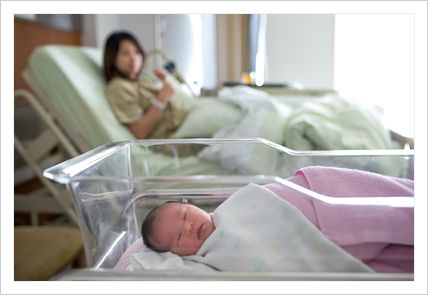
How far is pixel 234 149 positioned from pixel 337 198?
219 millimetres

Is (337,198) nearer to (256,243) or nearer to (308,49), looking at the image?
(256,243)

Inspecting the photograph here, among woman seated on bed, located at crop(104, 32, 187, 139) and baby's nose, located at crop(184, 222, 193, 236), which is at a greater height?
woman seated on bed, located at crop(104, 32, 187, 139)

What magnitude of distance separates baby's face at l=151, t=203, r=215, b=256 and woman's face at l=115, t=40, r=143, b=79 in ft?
4.25

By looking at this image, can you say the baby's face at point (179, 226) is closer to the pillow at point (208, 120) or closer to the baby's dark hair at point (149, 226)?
the baby's dark hair at point (149, 226)

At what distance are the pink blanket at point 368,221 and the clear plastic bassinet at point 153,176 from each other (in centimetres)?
2

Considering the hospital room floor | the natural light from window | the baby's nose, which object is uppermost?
the natural light from window

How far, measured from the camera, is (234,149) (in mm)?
577

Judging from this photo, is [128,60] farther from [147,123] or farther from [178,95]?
[147,123]

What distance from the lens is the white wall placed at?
386 cm

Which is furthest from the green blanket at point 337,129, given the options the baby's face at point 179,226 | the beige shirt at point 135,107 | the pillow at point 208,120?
the baby's face at point 179,226

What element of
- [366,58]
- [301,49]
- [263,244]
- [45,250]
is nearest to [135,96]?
[45,250]

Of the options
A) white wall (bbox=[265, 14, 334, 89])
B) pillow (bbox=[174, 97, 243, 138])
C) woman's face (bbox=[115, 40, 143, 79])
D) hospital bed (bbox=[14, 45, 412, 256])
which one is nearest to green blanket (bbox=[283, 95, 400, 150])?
hospital bed (bbox=[14, 45, 412, 256])

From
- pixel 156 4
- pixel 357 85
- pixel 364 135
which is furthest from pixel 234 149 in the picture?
pixel 357 85

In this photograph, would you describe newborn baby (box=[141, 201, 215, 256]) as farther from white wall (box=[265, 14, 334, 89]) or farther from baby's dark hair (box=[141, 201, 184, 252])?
white wall (box=[265, 14, 334, 89])
